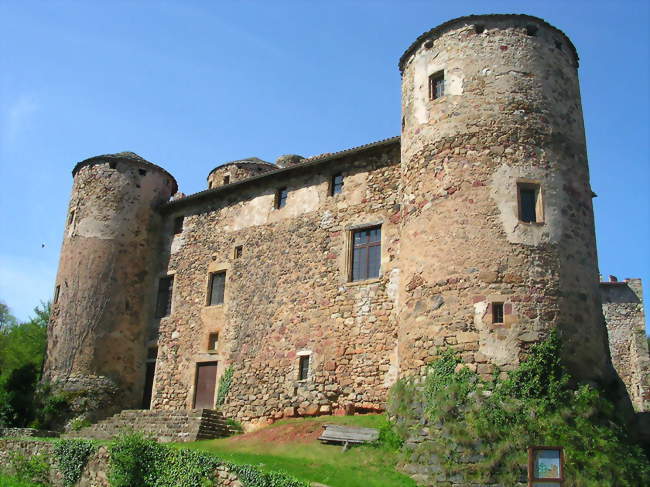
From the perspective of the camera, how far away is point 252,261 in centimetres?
2252

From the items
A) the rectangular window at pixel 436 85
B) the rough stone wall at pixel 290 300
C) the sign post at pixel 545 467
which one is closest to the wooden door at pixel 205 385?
the rough stone wall at pixel 290 300

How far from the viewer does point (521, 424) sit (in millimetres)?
13078

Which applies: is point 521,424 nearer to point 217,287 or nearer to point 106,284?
point 217,287

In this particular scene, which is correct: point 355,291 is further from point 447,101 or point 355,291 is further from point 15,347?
point 15,347

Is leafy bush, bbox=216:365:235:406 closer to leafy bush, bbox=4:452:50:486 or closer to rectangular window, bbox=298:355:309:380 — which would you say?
rectangular window, bbox=298:355:309:380

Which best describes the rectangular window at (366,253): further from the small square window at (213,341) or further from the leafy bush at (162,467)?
the leafy bush at (162,467)

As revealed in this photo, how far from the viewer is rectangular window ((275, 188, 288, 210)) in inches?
886

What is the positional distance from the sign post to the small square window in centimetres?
1362

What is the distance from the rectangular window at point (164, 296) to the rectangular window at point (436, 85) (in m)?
12.8

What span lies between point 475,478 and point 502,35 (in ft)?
34.4

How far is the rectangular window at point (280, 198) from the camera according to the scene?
73.8 feet

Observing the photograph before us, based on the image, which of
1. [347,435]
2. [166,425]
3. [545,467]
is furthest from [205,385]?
[545,467]

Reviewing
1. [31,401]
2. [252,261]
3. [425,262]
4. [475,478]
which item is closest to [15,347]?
[31,401]

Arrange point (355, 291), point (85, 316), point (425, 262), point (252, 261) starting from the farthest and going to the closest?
point (85, 316)
point (252, 261)
point (355, 291)
point (425, 262)
